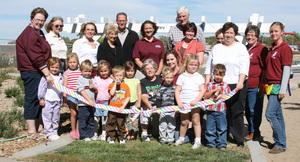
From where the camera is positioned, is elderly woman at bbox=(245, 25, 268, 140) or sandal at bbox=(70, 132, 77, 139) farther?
sandal at bbox=(70, 132, 77, 139)

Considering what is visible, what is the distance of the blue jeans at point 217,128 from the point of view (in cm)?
521

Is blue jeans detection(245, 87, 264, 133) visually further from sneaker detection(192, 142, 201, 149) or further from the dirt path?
sneaker detection(192, 142, 201, 149)

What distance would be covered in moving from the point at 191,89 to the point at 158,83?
710mm

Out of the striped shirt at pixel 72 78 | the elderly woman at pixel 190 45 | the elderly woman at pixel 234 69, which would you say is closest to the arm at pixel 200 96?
the elderly woman at pixel 234 69

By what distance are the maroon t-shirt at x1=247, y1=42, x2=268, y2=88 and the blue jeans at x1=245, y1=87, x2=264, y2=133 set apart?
0.51ft

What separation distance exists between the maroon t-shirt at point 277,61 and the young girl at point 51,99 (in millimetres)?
3741

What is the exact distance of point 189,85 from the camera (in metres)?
5.20

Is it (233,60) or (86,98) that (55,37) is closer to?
(86,98)

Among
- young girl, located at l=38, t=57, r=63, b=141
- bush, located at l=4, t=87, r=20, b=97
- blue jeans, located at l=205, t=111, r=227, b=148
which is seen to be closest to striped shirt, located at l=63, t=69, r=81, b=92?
young girl, located at l=38, t=57, r=63, b=141

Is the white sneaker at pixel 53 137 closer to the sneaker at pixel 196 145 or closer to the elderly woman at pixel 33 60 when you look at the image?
the elderly woman at pixel 33 60

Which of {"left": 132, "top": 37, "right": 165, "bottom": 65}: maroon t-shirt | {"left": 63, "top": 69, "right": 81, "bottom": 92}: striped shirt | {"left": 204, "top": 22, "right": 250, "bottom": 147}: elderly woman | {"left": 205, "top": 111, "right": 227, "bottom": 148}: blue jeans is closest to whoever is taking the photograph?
{"left": 204, "top": 22, "right": 250, "bottom": 147}: elderly woman

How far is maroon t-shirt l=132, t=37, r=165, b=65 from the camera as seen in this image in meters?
6.08

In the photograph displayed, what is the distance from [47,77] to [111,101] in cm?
120

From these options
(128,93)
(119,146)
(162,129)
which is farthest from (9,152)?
(162,129)
